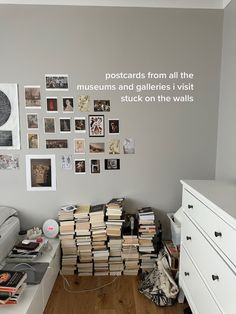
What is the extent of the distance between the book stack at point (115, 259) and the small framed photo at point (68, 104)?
122cm

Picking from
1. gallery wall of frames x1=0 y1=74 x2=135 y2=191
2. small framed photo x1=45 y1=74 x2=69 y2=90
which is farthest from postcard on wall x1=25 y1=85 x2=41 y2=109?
small framed photo x1=45 y1=74 x2=69 y2=90

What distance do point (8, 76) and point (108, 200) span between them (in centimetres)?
143

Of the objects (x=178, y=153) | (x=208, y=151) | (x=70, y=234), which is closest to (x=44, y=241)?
(x=70, y=234)

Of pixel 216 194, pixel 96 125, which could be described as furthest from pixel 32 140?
pixel 216 194

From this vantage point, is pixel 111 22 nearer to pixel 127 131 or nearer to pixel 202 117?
pixel 127 131

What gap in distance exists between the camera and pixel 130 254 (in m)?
2.27

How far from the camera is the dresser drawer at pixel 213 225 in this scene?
1.15 m

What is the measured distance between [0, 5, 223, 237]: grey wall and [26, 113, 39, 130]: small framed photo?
44 mm

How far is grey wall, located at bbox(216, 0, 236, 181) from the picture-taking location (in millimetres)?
2098

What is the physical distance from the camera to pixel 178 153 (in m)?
2.41

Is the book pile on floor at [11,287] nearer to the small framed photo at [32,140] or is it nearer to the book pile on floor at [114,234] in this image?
the book pile on floor at [114,234]

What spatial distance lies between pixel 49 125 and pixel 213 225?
1628 millimetres

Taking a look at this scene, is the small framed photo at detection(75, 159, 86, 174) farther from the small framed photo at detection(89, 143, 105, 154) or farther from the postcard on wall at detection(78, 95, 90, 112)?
the postcard on wall at detection(78, 95, 90, 112)

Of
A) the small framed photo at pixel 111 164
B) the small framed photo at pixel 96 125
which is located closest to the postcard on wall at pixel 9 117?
the small framed photo at pixel 96 125
